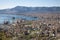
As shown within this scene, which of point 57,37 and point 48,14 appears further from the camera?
point 48,14

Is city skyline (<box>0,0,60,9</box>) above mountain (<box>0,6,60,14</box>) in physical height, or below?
above

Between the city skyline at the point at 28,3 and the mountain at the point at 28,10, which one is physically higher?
the city skyline at the point at 28,3

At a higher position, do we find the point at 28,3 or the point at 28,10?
the point at 28,3

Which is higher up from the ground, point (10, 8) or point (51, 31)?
point (10, 8)

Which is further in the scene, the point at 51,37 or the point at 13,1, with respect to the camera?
the point at 13,1

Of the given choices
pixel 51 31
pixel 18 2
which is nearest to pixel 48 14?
pixel 51 31

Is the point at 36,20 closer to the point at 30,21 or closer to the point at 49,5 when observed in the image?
the point at 30,21

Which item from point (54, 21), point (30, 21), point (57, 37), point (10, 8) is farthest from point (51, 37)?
point (10, 8)

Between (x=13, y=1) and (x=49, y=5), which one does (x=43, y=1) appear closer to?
(x=49, y=5)

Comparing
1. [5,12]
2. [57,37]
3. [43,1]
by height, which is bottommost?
[57,37]
